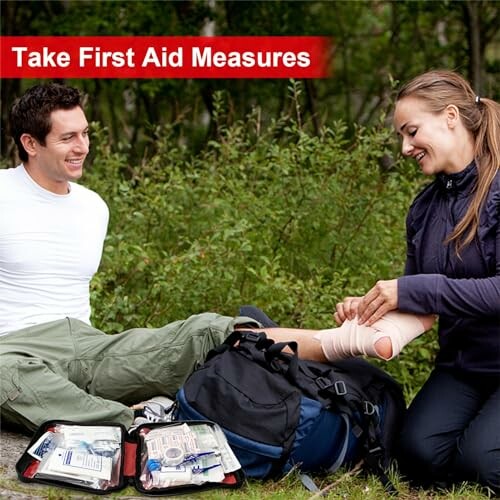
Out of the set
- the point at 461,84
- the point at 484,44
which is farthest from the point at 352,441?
the point at 484,44

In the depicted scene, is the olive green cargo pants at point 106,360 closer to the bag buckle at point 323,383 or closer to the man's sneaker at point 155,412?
the man's sneaker at point 155,412

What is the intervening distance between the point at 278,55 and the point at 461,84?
4862 millimetres

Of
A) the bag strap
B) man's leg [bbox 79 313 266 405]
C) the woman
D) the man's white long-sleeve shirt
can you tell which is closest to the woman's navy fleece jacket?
the woman

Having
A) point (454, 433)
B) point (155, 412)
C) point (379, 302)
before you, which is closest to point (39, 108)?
point (155, 412)

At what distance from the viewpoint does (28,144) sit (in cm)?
406

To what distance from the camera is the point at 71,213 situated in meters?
4.08

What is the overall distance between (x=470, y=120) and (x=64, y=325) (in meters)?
1.70

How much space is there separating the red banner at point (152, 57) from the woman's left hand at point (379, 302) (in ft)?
16.4

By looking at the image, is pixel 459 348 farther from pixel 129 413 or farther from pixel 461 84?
pixel 129 413

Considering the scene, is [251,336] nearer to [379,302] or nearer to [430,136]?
[379,302]

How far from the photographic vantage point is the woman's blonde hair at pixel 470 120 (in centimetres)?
359

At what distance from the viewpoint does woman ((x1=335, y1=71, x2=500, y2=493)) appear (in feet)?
11.6

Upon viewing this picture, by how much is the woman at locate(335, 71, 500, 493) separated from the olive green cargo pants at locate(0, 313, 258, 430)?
1.89 feet

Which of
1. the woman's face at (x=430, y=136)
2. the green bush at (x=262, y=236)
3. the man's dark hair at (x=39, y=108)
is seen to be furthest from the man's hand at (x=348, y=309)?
the man's dark hair at (x=39, y=108)
